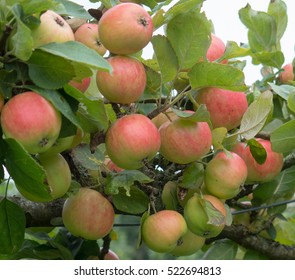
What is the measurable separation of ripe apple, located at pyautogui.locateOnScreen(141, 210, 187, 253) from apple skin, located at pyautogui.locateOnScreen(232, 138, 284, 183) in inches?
8.1

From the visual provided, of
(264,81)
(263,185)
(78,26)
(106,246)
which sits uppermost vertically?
(78,26)

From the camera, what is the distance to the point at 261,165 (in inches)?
46.6

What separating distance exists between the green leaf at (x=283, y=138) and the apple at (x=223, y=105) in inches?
2.6

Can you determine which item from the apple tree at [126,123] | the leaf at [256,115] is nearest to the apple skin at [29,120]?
the apple tree at [126,123]

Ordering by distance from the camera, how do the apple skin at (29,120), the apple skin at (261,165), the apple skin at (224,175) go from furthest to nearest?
1. the apple skin at (261,165)
2. the apple skin at (224,175)
3. the apple skin at (29,120)

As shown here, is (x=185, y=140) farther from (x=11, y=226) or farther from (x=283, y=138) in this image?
(x=11, y=226)

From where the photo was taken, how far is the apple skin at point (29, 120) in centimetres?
81

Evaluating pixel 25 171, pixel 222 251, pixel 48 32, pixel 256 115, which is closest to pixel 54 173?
pixel 25 171

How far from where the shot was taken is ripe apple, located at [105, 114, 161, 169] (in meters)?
0.93

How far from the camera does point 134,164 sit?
0.96 m

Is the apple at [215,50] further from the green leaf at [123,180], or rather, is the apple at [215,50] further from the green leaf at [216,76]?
the green leaf at [123,180]

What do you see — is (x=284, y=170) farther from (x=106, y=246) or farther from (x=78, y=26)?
(x=78, y=26)

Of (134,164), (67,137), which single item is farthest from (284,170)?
(67,137)

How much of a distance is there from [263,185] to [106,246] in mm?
350
